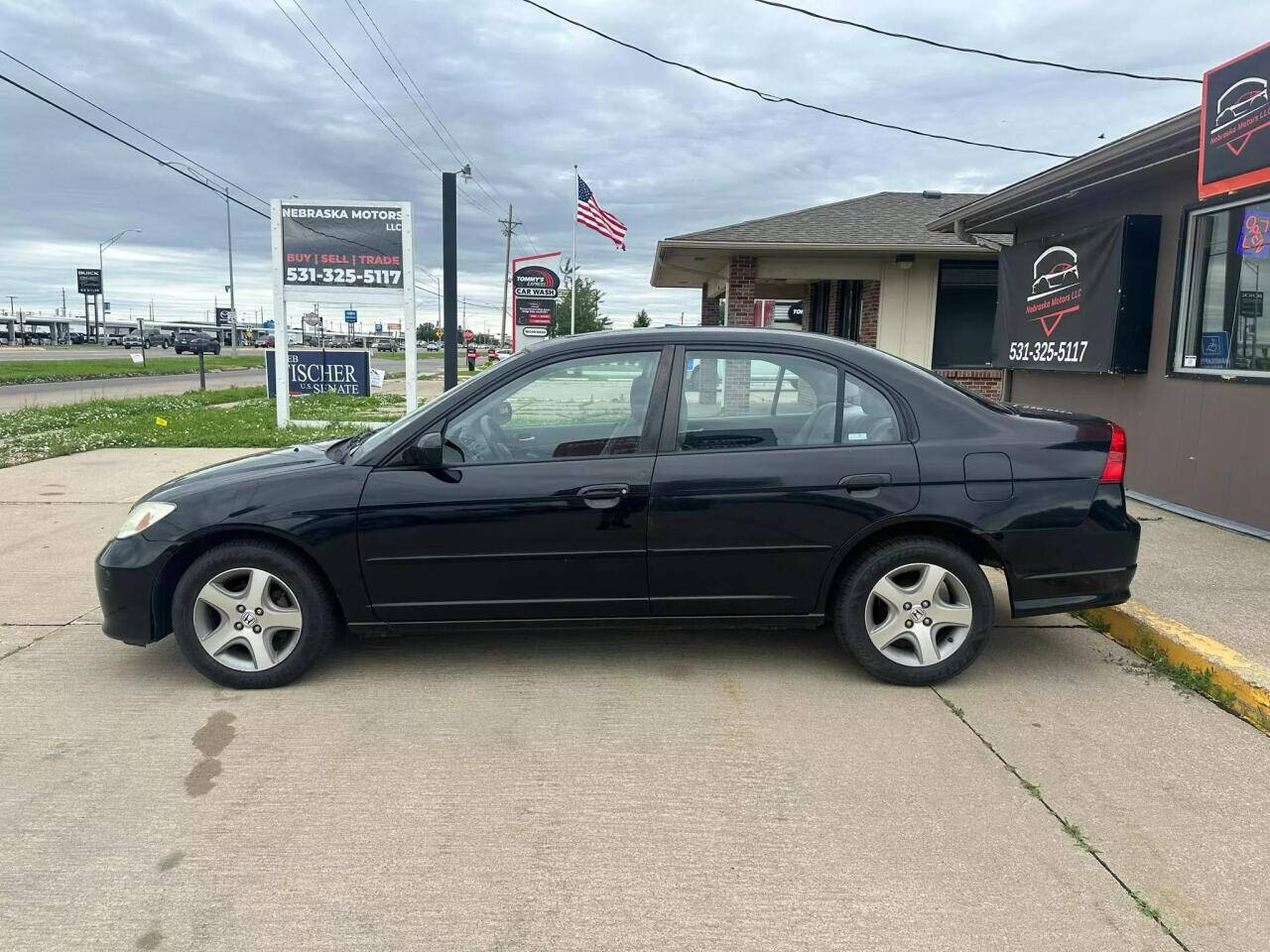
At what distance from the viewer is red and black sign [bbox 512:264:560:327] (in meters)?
17.1

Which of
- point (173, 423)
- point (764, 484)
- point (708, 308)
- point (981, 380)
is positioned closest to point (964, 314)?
point (981, 380)

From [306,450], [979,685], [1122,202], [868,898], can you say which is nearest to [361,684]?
[306,450]

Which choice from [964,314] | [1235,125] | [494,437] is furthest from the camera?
[964,314]

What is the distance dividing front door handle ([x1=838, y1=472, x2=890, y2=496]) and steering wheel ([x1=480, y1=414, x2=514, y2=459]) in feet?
4.99

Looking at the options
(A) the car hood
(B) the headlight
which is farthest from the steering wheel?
(B) the headlight

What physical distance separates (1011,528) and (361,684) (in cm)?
304

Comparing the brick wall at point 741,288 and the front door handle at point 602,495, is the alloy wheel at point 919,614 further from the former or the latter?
the brick wall at point 741,288

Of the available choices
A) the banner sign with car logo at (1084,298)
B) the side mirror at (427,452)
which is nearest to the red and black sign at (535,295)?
the banner sign with car logo at (1084,298)

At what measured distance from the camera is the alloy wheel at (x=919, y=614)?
4078 mm

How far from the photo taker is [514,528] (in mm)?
4004

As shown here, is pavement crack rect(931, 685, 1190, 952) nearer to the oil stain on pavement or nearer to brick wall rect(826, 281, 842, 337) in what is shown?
the oil stain on pavement

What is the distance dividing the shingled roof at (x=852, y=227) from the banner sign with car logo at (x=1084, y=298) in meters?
3.55

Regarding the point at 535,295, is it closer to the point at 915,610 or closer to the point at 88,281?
the point at 915,610

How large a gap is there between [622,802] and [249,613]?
6.53 ft
